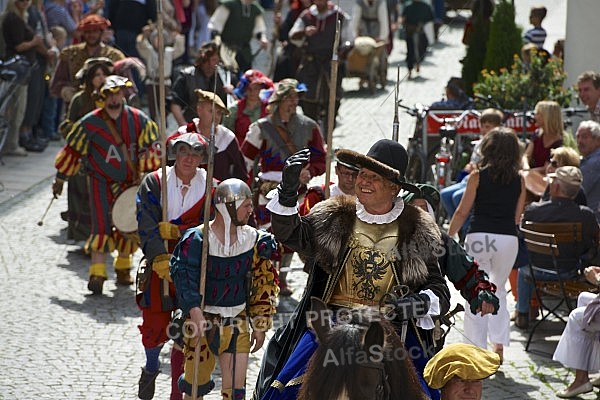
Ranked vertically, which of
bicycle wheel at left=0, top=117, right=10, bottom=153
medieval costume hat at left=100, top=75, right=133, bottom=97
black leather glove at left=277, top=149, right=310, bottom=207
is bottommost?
bicycle wheel at left=0, top=117, right=10, bottom=153

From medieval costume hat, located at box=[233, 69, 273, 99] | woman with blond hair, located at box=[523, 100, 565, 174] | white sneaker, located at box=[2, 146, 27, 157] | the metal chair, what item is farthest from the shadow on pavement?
white sneaker, located at box=[2, 146, 27, 157]

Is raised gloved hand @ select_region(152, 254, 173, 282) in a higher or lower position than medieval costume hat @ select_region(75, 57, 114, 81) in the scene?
lower

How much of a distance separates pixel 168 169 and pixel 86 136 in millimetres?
2455

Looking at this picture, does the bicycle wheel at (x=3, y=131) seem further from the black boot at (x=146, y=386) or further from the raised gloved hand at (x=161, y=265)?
the black boot at (x=146, y=386)

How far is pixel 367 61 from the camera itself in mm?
21859

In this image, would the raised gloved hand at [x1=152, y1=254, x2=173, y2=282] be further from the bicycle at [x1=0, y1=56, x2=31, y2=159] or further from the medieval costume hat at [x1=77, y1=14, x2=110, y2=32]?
the bicycle at [x1=0, y1=56, x2=31, y2=159]

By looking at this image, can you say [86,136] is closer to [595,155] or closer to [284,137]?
[284,137]

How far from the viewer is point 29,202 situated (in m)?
14.5

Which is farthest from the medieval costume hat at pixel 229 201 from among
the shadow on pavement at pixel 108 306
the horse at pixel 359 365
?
the shadow on pavement at pixel 108 306

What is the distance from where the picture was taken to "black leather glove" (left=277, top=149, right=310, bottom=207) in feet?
20.1

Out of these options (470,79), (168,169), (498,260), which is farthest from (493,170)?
(470,79)

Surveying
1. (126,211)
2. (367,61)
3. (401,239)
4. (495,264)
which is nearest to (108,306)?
(126,211)

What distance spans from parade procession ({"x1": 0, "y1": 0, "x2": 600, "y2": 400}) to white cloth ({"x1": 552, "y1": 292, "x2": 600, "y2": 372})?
15 mm

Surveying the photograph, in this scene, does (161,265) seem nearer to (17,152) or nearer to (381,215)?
(381,215)
